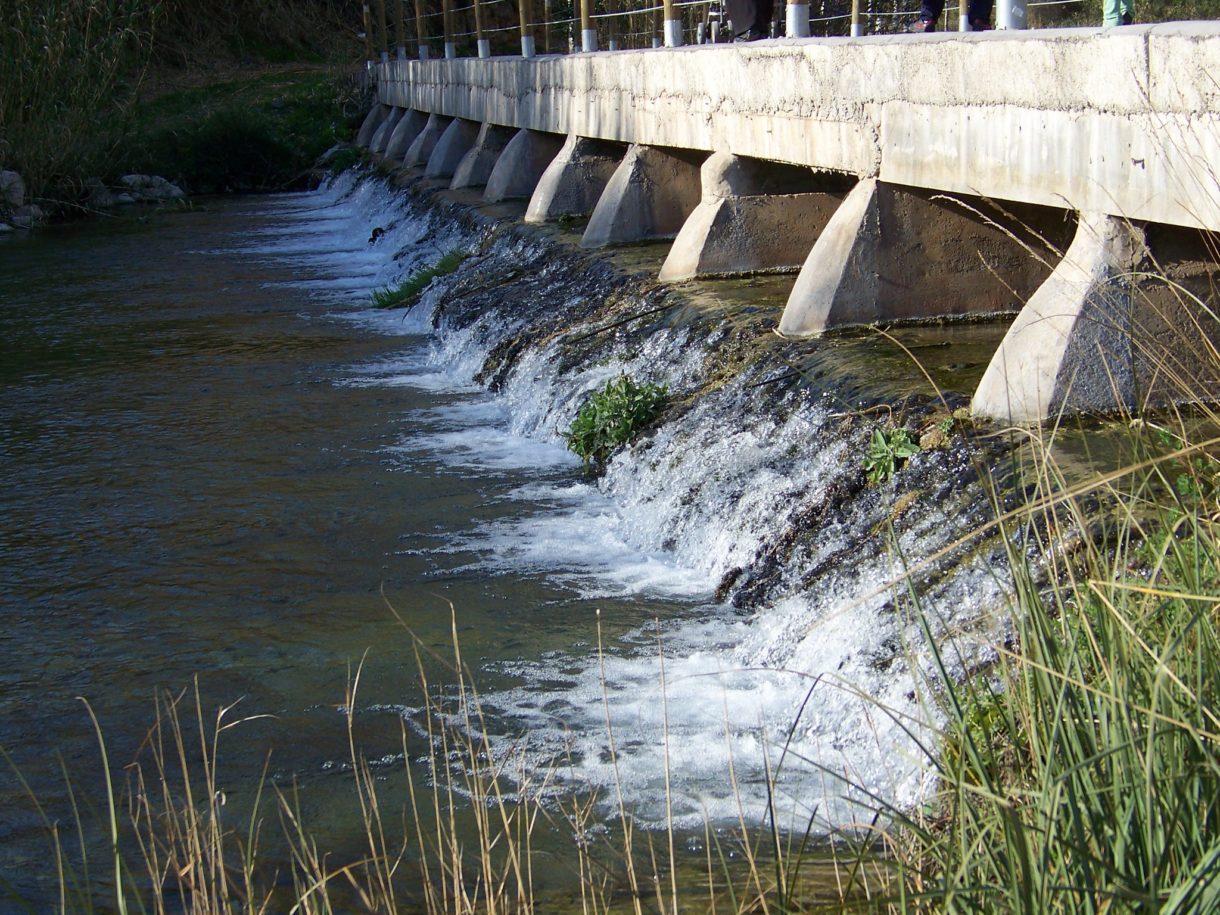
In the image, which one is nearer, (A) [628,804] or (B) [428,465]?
(A) [628,804]

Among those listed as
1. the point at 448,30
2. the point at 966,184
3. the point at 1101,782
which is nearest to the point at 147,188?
the point at 448,30

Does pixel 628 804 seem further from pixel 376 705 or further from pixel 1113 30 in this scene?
pixel 1113 30

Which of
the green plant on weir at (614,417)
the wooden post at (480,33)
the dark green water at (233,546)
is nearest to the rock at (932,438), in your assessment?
the dark green water at (233,546)

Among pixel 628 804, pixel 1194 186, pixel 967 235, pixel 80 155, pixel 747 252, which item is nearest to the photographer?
pixel 628 804

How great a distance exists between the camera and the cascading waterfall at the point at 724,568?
4.47 meters

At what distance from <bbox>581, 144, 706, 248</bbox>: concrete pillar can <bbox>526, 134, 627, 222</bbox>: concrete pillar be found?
5.76 feet

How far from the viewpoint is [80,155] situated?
22.2 metres

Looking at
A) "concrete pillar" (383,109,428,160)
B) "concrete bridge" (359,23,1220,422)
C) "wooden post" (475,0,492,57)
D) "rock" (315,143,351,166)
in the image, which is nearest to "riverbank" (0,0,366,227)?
"rock" (315,143,351,166)

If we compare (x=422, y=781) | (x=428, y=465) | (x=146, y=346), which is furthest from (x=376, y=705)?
(x=146, y=346)

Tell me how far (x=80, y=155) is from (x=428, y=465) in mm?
16072

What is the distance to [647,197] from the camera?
39.3ft

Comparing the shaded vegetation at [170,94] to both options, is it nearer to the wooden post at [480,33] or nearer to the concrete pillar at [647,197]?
the wooden post at [480,33]

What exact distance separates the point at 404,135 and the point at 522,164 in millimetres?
8803

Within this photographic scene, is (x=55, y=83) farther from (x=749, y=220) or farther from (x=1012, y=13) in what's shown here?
(x=1012, y=13)
